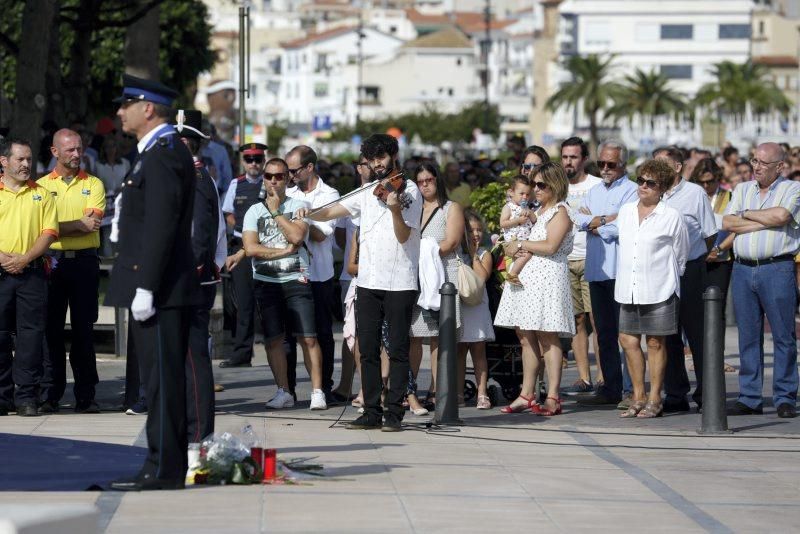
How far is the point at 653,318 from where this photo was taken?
13.1 m

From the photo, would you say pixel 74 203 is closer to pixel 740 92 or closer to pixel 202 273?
pixel 202 273

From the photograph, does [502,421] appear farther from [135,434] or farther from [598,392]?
[135,434]

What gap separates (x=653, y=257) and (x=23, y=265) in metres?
4.59

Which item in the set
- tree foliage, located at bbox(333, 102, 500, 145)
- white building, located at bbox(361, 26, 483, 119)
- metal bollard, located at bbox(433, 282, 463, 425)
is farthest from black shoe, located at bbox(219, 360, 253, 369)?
white building, located at bbox(361, 26, 483, 119)

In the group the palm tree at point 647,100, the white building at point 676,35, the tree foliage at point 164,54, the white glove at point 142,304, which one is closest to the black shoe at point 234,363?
the white glove at point 142,304

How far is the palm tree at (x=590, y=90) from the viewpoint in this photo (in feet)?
429

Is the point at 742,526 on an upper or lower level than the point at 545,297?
lower

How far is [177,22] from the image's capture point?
48656mm

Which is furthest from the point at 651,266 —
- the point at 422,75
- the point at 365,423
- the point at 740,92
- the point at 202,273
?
the point at 422,75

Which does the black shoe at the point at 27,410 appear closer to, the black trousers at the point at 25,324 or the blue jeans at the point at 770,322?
the black trousers at the point at 25,324

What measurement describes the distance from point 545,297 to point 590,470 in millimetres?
2764

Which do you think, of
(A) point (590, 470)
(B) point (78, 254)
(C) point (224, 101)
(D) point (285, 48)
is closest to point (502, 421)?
(A) point (590, 470)

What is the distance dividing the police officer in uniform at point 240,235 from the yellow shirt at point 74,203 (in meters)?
2.60

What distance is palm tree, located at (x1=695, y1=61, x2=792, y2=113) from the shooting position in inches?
5113
